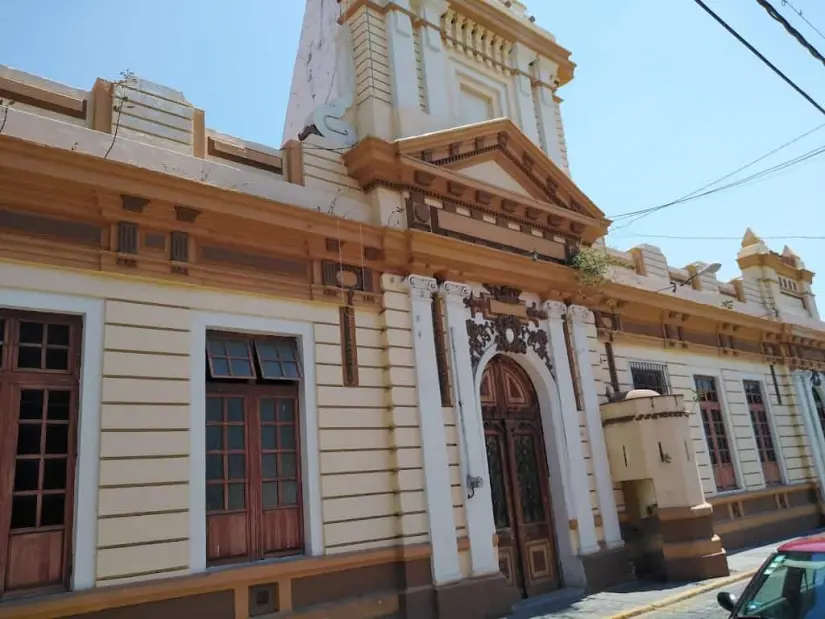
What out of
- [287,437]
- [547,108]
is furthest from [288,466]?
[547,108]

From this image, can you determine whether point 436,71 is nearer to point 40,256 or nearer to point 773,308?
point 40,256

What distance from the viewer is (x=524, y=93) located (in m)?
14.3

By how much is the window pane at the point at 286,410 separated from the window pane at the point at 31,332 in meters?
2.91

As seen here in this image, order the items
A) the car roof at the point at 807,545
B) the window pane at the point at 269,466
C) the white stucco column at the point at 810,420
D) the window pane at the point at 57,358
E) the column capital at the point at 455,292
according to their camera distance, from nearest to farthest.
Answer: the car roof at the point at 807,545, the window pane at the point at 57,358, the window pane at the point at 269,466, the column capital at the point at 455,292, the white stucco column at the point at 810,420

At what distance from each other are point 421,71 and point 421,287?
4.46 metres

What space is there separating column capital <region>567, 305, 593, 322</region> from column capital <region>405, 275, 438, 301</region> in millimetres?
3380

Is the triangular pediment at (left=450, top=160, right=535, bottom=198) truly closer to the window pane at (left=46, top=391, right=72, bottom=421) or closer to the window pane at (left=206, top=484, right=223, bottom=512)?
the window pane at (left=206, top=484, right=223, bottom=512)


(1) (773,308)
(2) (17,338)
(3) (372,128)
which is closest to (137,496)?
(2) (17,338)

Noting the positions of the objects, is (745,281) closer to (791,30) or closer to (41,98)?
(791,30)

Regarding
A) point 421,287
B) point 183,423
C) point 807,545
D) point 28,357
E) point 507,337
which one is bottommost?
point 807,545

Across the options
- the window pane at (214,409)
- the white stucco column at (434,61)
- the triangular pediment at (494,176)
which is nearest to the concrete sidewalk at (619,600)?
the window pane at (214,409)

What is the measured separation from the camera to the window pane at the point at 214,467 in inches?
313

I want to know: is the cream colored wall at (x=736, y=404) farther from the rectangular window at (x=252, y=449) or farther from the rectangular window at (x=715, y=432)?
the rectangular window at (x=252, y=449)

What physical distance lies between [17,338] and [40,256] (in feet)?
2.92
